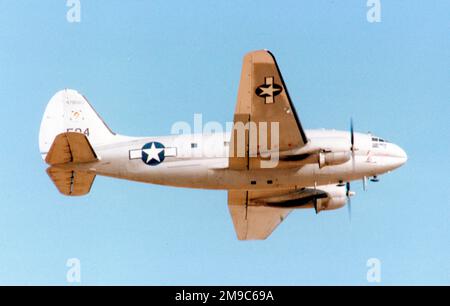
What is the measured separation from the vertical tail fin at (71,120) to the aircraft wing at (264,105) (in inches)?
210

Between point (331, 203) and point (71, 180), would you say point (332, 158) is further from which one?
point (71, 180)

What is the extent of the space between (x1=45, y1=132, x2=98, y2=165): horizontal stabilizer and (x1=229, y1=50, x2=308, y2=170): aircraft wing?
4.77 meters

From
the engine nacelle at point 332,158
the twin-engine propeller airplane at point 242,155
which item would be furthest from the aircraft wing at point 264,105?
the engine nacelle at point 332,158

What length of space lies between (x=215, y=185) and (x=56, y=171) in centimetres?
539

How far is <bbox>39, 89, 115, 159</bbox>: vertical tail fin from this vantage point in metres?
23.9

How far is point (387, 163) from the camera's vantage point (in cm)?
2269

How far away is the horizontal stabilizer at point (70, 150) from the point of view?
70.0 ft

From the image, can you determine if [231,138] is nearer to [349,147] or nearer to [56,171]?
[349,147]

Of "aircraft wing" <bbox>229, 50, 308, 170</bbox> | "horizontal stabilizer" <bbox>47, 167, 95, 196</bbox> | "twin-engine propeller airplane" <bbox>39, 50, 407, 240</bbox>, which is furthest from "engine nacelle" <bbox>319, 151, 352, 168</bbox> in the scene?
"horizontal stabilizer" <bbox>47, 167, 95, 196</bbox>

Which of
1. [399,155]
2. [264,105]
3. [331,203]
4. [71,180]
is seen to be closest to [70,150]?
[71,180]

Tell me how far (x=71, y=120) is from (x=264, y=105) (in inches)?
306

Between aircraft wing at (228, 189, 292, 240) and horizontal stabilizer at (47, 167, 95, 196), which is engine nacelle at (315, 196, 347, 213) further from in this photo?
horizontal stabilizer at (47, 167, 95, 196)

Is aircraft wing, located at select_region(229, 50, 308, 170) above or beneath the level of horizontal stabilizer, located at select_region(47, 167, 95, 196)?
above

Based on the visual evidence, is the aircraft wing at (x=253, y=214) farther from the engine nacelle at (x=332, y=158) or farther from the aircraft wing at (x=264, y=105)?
the engine nacelle at (x=332, y=158)
